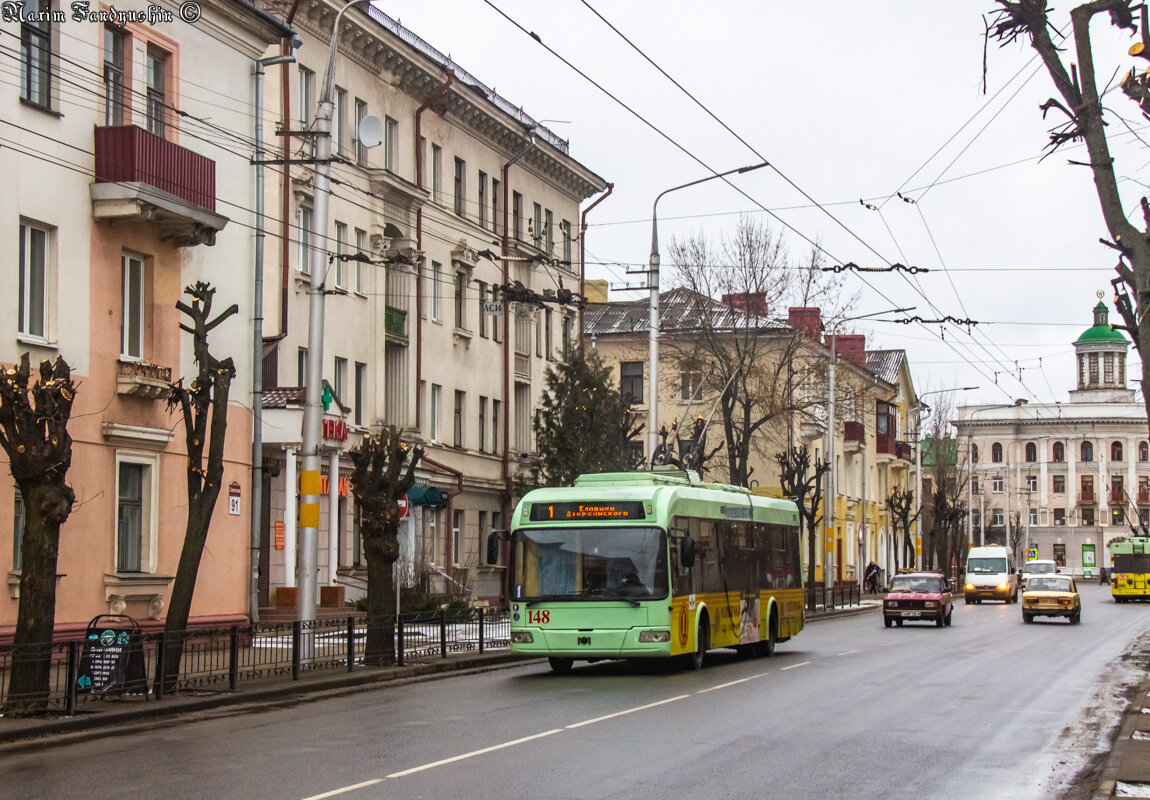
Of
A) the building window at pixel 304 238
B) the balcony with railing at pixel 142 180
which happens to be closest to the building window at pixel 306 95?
the building window at pixel 304 238

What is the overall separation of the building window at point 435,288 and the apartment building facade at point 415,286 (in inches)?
1.7

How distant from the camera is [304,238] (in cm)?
3497

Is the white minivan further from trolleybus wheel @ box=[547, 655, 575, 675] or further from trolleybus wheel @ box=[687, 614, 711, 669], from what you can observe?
trolleybus wheel @ box=[547, 655, 575, 675]

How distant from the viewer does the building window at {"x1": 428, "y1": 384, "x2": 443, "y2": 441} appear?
42719mm

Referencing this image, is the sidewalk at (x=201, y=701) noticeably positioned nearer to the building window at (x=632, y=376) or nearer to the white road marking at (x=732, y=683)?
the white road marking at (x=732, y=683)

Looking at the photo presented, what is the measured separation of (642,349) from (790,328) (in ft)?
58.5

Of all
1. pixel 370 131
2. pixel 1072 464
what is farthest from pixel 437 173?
pixel 1072 464

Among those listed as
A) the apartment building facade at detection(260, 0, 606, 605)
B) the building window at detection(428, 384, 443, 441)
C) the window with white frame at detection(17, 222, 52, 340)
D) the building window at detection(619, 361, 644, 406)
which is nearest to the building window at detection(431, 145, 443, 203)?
the apartment building facade at detection(260, 0, 606, 605)

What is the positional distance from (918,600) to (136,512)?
23624mm

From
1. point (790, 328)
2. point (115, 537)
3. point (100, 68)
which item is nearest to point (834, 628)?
point (790, 328)

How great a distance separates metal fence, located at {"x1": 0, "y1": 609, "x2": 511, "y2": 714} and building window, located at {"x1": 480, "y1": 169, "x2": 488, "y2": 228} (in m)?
19.6

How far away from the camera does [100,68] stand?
81.3 ft

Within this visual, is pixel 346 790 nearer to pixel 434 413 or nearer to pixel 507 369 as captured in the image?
pixel 434 413

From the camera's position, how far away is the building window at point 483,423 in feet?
154
